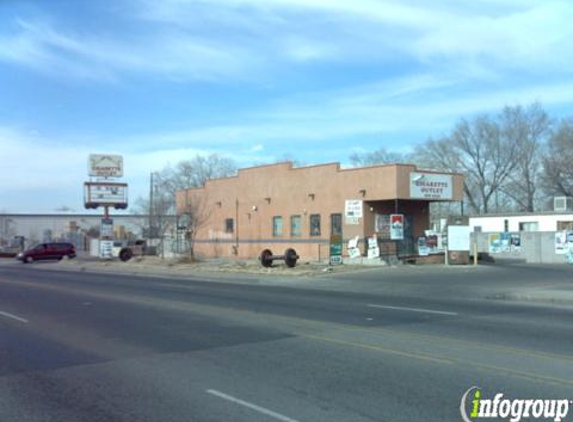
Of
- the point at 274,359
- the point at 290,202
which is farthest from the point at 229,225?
the point at 274,359

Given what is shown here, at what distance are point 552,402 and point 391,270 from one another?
2199 cm

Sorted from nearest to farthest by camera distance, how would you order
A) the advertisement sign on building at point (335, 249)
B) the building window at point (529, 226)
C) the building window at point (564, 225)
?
the advertisement sign on building at point (335, 249), the building window at point (564, 225), the building window at point (529, 226)

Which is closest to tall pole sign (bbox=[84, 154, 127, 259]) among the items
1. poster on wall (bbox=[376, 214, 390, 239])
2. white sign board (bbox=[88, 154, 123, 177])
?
white sign board (bbox=[88, 154, 123, 177])

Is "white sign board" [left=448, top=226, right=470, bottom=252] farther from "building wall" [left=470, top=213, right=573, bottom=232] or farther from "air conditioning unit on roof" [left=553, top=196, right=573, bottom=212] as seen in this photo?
"air conditioning unit on roof" [left=553, top=196, right=573, bottom=212]

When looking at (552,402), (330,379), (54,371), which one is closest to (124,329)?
(54,371)

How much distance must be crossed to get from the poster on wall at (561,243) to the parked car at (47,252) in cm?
3906

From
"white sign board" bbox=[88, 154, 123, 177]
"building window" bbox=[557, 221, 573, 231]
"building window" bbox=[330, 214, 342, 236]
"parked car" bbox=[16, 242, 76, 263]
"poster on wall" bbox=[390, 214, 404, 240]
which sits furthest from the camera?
"white sign board" bbox=[88, 154, 123, 177]

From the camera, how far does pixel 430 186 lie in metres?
34.1

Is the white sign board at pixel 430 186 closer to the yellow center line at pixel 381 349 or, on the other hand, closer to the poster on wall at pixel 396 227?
the poster on wall at pixel 396 227

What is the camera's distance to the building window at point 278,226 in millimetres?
40375

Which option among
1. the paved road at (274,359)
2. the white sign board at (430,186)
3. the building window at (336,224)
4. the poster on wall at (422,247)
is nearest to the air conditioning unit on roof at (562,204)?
the white sign board at (430,186)

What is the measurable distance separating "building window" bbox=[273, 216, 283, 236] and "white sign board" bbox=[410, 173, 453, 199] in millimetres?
10065

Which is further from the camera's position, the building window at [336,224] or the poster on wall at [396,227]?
the building window at [336,224]

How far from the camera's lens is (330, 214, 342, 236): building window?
1421 inches
